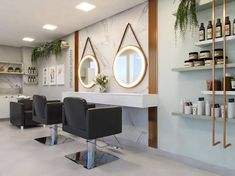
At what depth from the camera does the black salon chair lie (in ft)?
8.40

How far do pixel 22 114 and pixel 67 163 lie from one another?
2778 millimetres

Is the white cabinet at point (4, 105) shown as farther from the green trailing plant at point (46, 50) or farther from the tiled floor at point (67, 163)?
the tiled floor at point (67, 163)

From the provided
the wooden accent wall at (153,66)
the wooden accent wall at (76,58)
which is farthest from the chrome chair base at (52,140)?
the wooden accent wall at (153,66)

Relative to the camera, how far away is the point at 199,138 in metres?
2.66

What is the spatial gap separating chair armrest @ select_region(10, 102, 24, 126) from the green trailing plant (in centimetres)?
177

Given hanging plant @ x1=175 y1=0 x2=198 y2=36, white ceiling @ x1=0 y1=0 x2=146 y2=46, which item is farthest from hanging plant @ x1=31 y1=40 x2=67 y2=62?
hanging plant @ x1=175 y1=0 x2=198 y2=36

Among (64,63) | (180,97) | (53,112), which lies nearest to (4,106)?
(64,63)

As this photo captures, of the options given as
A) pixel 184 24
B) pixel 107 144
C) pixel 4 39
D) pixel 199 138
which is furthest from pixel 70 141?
pixel 4 39

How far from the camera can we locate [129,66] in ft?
12.1

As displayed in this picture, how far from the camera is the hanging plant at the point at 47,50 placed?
5.56m

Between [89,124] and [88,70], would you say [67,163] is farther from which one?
[88,70]

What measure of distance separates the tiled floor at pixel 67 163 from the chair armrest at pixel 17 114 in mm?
1292

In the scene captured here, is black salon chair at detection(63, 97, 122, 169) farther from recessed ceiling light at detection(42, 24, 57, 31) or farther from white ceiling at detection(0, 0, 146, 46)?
recessed ceiling light at detection(42, 24, 57, 31)

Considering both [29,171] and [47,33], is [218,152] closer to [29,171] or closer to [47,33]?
[29,171]
